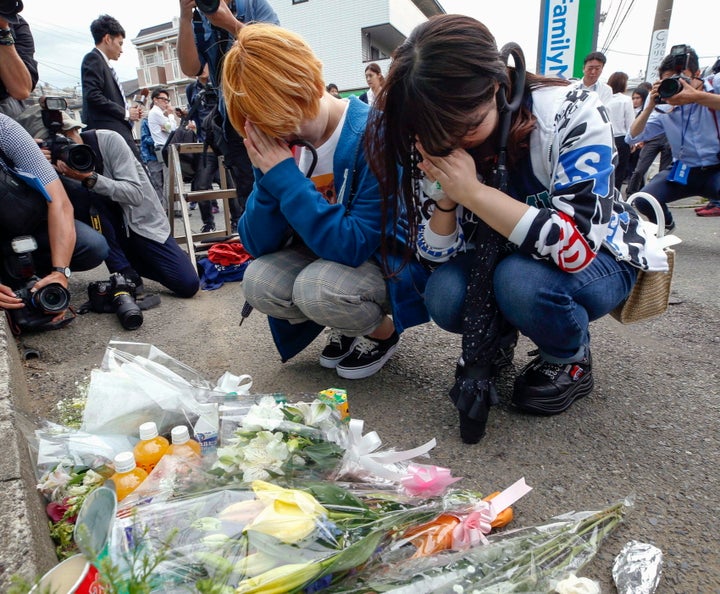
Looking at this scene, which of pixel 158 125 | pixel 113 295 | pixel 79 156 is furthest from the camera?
pixel 158 125

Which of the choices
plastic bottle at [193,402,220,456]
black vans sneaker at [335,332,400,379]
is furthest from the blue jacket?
plastic bottle at [193,402,220,456]

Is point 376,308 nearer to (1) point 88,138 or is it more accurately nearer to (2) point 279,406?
(2) point 279,406

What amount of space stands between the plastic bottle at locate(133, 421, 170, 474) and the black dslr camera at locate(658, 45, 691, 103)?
4267mm

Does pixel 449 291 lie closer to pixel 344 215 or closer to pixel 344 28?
pixel 344 215

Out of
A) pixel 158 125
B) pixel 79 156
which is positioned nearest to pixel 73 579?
pixel 79 156

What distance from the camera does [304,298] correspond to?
190 centimetres

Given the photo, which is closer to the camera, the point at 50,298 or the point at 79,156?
the point at 50,298

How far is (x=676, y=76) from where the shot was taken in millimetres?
3777

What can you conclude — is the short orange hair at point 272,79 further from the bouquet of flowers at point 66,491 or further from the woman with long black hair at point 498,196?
the bouquet of flowers at point 66,491

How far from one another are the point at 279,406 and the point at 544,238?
932mm

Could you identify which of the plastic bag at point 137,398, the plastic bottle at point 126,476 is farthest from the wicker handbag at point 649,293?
Result: the plastic bottle at point 126,476

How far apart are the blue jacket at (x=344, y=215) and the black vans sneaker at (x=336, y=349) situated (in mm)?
405

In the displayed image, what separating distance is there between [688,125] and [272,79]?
3801mm

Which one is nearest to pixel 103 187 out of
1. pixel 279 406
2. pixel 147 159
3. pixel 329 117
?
pixel 329 117
